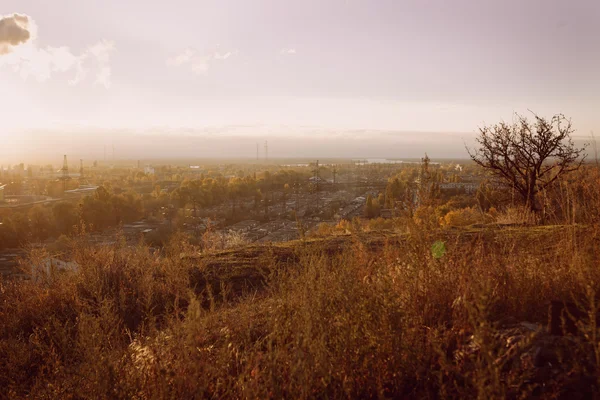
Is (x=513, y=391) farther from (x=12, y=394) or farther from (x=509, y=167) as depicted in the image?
(x=509, y=167)

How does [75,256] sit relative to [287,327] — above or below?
below

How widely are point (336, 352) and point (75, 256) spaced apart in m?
6.15

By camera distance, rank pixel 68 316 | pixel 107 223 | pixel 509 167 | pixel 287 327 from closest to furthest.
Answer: pixel 287 327
pixel 68 316
pixel 509 167
pixel 107 223

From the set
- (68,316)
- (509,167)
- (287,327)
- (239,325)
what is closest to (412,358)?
(287,327)

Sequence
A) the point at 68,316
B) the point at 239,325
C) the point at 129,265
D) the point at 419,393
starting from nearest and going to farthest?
the point at 419,393
the point at 239,325
the point at 68,316
the point at 129,265

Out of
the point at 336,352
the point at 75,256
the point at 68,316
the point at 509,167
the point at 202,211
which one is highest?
the point at 509,167

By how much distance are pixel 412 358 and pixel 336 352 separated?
1.66 ft

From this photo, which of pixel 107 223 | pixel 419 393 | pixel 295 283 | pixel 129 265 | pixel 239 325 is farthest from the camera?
pixel 107 223

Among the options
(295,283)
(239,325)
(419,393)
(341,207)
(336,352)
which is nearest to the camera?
(419,393)

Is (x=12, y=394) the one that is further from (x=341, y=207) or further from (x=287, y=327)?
(x=341, y=207)

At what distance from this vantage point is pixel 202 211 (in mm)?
34219

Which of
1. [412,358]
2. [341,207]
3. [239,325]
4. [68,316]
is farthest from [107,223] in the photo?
[412,358]

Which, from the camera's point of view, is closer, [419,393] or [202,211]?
[419,393]

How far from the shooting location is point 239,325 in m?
3.97
